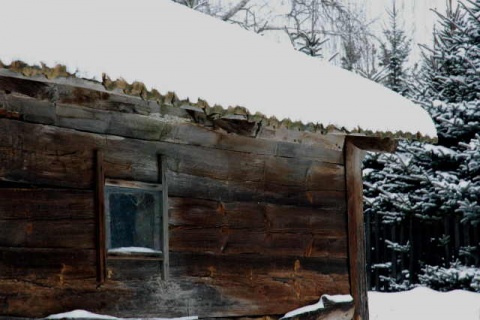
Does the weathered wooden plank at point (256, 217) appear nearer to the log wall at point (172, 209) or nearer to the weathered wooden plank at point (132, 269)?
the log wall at point (172, 209)

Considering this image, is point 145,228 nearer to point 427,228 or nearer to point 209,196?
point 209,196

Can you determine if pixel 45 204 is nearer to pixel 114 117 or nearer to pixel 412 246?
pixel 114 117

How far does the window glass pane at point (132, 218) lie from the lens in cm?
609

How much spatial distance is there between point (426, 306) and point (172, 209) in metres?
6.30

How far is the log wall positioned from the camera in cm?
547

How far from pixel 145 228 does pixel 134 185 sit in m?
0.36

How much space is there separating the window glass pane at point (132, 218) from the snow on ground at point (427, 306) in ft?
19.5

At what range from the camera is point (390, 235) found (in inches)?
575

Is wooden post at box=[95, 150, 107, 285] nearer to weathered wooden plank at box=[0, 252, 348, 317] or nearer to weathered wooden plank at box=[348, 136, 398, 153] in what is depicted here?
weathered wooden plank at box=[0, 252, 348, 317]

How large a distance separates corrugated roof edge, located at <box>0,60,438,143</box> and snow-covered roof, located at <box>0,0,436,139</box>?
33 millimetres

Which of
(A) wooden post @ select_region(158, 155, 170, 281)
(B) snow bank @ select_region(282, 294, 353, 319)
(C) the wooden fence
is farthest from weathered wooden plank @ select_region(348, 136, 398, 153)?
(C) the wooden fence

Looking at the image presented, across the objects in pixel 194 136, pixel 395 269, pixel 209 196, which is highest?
pixel 194 136

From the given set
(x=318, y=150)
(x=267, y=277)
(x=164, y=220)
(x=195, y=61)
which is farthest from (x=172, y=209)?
(x=318, y=150)

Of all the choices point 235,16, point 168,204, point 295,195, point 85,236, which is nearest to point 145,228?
point 168,204
